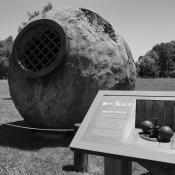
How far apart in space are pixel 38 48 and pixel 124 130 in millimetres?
4001

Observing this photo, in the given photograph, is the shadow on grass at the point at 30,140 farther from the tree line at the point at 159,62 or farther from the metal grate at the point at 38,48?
the tree line at the point at 159,62

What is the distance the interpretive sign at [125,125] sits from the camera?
8.63 feet

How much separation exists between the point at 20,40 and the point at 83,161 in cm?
317

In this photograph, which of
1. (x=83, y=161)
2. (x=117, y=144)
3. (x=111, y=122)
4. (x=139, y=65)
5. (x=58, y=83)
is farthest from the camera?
(x=139, y=65)

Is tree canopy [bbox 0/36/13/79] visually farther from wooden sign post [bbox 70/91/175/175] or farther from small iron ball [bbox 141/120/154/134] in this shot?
small iron ball [bbox 141/120/154/134]

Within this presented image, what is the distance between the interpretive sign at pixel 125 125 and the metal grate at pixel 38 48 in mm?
3013

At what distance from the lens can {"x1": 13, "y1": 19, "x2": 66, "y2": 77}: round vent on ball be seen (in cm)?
606

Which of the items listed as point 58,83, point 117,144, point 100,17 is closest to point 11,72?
point 58,83

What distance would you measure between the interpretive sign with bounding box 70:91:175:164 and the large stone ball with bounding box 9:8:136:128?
8.50 feet

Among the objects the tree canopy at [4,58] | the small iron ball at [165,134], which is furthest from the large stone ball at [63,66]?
the tree canopy at [4,58]

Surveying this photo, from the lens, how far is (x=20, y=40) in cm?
663

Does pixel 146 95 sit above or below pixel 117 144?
above

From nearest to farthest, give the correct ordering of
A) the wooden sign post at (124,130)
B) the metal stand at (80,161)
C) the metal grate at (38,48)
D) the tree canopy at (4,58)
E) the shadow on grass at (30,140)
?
1. the wooden sign post at (124,130)
2. the metal stand at (80,161)
3. the shadow on grass at (30,140)
4. the metal grate at (38,48)
5. the tree canopy at (4,58)

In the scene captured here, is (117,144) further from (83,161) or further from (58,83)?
(58,83)
